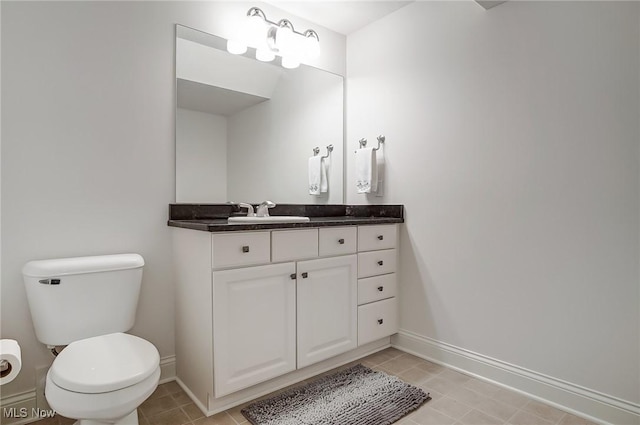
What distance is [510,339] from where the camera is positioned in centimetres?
202

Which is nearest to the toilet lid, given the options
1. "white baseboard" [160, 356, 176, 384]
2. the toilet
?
the toilet

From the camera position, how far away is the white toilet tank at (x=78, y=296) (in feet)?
5.19

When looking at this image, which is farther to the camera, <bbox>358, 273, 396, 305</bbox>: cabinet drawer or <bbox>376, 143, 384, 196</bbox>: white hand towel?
<bbox>376, 143, 384, 196</bbox>: white hand towel

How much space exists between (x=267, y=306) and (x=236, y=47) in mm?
1553

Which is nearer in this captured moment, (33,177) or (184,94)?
(33,177)

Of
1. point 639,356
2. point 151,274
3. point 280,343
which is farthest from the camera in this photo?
point 151,274

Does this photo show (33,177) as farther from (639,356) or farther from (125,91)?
(639,356)

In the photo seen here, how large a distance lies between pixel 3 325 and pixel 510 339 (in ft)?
7.91

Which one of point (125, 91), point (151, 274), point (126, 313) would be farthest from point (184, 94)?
point (126, 313)

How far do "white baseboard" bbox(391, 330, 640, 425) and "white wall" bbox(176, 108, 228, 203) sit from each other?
1.57 meters

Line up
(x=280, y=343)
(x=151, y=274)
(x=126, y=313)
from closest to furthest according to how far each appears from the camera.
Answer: (x=126, y=313)
(x=280, y=343)
(x=151, y=274)

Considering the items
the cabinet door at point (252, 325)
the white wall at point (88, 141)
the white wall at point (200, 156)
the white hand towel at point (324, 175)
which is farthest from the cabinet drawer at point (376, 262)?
the white wall at point (88, 141)

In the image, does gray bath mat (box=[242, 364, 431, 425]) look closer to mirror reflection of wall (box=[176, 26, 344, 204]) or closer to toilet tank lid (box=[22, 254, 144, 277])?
toilet tank lid (box=[22, 254, 144, 277])

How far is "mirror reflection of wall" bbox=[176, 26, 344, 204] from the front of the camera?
217cm
